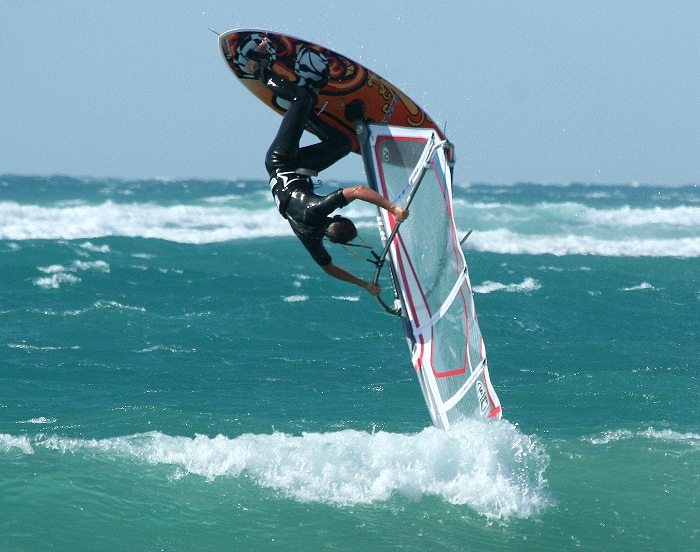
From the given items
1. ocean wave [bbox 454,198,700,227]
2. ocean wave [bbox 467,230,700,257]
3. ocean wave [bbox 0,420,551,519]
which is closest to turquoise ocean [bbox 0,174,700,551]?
ocean wave [bbox 0,420,551,519]

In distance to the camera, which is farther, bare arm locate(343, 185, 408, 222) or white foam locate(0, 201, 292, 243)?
white foam locate(0, 201, 292, 243)

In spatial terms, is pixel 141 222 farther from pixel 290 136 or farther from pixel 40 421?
pixel 290 136

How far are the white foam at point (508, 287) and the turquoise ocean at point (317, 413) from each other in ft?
0.32

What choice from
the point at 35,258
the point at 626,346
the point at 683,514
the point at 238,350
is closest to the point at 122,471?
the point at 683,514

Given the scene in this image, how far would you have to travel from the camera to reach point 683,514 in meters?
6.12

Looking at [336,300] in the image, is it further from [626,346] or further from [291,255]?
[291,255]

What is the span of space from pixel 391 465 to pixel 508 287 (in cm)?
947

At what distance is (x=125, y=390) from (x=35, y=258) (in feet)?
29.4

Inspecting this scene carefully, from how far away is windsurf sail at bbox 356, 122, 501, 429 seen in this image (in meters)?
6.42

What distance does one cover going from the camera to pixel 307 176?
19.2 ft

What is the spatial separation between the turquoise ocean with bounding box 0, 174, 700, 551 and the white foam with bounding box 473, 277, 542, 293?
10 cm

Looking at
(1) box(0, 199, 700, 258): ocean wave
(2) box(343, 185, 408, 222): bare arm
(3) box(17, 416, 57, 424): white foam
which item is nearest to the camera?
(2) box(343, 185, 408, 222): bare arm

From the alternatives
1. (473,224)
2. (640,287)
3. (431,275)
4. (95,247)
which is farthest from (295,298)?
(473,224)

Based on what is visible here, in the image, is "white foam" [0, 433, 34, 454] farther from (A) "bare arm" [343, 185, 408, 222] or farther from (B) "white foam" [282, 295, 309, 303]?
(B) "white foam" [282, 295, 309, 303]
